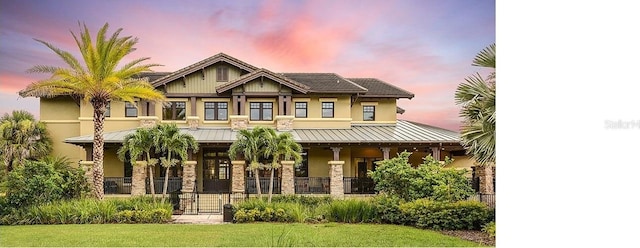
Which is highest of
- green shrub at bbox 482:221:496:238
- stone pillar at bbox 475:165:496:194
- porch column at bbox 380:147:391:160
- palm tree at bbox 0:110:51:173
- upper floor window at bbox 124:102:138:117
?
upper floor window at bbox 124:102:138:117

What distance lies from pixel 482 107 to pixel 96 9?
664 centimetres

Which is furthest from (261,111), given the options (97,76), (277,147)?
(97,76)

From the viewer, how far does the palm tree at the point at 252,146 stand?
11.3m

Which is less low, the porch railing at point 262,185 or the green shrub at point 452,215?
the porch railing at point 262,185

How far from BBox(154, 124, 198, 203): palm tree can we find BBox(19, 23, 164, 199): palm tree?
107cm

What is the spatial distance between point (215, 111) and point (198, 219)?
328 centimetres

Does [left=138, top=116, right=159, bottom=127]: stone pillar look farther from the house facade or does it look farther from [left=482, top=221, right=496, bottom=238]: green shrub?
[left=482, top=221, right=496, bottom=238]: green shrub

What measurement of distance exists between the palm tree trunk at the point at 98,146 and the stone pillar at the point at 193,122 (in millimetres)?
2348

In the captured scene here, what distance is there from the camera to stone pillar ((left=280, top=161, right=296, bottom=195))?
470 inches

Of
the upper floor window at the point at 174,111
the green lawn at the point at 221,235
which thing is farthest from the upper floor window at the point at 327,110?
the green lawn at the point at 221,235

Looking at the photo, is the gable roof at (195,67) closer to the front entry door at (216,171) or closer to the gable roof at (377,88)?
the front entry door at (216,171)

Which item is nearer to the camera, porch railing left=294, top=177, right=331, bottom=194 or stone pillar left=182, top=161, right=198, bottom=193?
→ stone pillar left=182, top=161, right=198, bottom=193

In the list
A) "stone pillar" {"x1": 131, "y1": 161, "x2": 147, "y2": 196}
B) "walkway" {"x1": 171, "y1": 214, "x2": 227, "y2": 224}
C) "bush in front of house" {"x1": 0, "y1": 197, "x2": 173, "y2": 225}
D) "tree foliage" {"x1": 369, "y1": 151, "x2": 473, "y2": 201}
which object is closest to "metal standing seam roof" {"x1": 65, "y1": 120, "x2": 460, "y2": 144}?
"stone pillar" {"x1": 131, "y1": 161, "x2": 147, "y2": 196}
